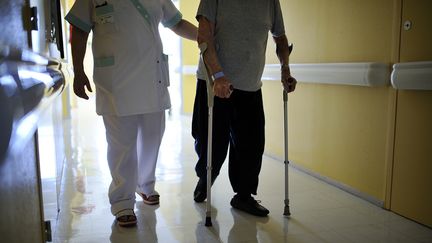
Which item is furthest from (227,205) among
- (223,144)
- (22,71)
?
(22,71)

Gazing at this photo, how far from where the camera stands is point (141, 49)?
6.91 ft

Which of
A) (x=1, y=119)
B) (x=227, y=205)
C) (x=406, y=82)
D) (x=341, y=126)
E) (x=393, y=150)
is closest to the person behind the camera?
(x=1, y=119)

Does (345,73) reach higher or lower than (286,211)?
higher

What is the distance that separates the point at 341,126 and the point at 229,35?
114 centimetres

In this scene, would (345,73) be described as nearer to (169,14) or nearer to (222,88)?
(222,88)

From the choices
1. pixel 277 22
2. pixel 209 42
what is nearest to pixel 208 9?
pixel 209 42

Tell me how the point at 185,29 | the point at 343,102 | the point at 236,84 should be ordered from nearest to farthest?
the point at 236,84
the point at 185,29
the point at 343,102

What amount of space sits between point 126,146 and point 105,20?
68 centimetres

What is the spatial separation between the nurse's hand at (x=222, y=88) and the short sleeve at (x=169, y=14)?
1.99 ft

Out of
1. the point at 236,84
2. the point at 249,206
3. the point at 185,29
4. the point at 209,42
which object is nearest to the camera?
the point at 209,42

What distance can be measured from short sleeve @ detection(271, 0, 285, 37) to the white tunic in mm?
685

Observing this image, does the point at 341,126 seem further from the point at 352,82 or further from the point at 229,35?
the point at 229,35

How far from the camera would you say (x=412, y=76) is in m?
2.04

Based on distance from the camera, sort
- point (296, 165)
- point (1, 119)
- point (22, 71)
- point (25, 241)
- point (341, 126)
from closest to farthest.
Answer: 1. point (1, 119)
2. point (22, 71)
3. point (25, 241)
4. point (341, 126)
5. point (296, 165)
